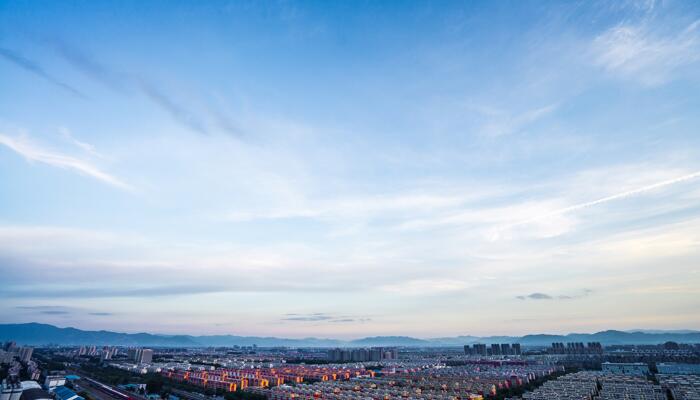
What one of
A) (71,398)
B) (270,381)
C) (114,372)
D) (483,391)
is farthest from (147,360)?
(483,391)

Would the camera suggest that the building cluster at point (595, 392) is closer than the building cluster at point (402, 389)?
Yes

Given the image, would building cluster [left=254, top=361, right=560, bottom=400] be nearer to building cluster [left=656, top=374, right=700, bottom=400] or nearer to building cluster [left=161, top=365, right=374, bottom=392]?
building cluster [left=161, top=365, right=374, bottom=392]

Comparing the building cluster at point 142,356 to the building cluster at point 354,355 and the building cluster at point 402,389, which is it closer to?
the building cluster at point 354,355

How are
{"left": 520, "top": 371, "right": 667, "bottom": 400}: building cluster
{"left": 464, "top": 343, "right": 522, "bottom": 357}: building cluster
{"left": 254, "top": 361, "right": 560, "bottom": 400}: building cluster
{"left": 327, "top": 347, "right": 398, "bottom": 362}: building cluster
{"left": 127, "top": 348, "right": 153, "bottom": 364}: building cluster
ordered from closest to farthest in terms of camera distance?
1. {"left": 520, "top": 371, "right": 667, "bottom": 400}: building cluster
2. {"left": 254, "top": 361, "right": 560, "bottom": 400}: building cluster
3. {"left": 127, "top": 348, "right": 153, "bottom": 364}: building cluster
4. {"left": 327, "top": 347, "right": 398, "bottom": 362}: building cluster
5. {"left": 464, "top": 343, "right": 522, "bottom": 357}: building cluster

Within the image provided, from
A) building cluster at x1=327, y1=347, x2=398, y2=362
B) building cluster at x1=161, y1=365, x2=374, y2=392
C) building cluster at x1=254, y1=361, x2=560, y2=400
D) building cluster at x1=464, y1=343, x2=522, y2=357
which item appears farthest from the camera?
building cluster at x1=464, y1=343, x2=522, y2=357

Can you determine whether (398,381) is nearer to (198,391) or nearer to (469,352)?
(198,391)

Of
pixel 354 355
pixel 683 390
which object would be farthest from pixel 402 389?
pixel 354 355

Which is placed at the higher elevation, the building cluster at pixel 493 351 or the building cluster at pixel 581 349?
the building cluster at pixel 581 349

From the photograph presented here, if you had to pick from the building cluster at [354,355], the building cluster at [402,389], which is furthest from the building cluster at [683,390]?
the building cluster at [354,355]

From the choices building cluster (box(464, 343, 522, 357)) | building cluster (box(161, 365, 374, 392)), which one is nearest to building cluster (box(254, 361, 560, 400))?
building cluster (box(161, 365, 374, 392))

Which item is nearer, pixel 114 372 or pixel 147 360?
pixel 114 372

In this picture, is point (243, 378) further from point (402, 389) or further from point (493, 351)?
point (493, 351)
